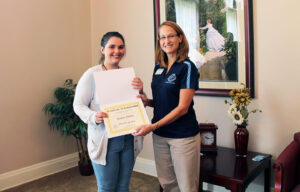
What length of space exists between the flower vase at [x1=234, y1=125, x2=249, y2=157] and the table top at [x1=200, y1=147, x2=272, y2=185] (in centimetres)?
5

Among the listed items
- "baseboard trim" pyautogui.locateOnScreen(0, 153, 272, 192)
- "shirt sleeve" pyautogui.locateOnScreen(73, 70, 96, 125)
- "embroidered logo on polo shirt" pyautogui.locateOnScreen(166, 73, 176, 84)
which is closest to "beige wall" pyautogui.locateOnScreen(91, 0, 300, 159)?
"baseboard trim" pyautogui.locateOnScreen(0, 153, 272, 192)

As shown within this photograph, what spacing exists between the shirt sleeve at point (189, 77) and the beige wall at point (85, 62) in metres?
0.87

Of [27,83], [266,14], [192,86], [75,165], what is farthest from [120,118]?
[75,165]

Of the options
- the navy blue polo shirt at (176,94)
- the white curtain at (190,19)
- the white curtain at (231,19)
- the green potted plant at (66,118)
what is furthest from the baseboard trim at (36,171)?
the white curtain at (231,19)

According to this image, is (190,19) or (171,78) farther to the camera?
(190,19)

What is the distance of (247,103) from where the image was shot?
7.29 feet

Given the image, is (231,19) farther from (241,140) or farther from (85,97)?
(85,97)

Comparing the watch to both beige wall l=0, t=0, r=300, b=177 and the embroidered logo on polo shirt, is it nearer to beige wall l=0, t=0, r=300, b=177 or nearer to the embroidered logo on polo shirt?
beige wall l=0, t=0, r=300, b=177

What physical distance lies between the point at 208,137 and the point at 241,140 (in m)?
0.27

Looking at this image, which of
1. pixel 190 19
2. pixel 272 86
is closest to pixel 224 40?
pixel 190 19

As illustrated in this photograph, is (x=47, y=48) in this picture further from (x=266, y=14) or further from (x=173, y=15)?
(x=266, y=14)

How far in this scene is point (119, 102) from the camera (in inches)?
66.2

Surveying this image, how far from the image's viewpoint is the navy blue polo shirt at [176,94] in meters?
1.74

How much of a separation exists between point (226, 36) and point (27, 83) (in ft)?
6.91
